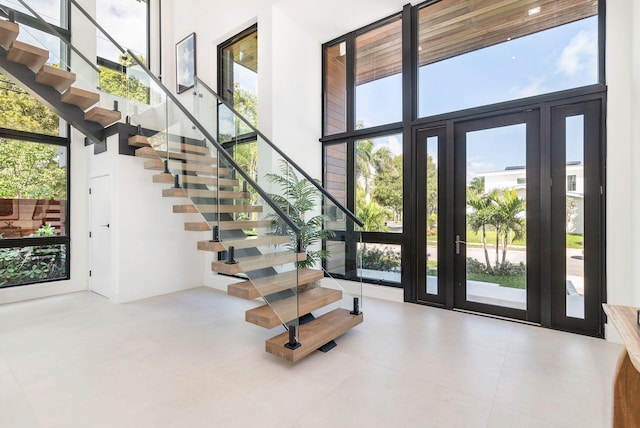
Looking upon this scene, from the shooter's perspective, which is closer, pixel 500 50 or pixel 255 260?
pixel 255 260

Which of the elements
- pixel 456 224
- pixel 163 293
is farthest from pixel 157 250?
pixel 456 224

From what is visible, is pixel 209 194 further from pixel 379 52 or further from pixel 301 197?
pixel 379 52

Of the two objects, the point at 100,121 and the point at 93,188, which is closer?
the point at 100,121

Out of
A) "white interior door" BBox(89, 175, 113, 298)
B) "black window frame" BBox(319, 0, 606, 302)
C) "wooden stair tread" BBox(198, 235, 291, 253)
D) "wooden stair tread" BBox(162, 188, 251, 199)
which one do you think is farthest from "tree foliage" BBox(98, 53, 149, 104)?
"black window frame" BBox(319, 0, 606, 302)

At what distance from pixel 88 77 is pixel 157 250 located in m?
2.71

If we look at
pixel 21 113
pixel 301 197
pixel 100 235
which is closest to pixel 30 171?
pixel 21 113

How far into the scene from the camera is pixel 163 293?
5133 millimetres

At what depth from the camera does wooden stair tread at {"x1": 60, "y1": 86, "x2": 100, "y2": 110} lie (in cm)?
409

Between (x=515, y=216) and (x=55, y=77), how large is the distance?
6043 millimetres

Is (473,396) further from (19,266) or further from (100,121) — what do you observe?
(19,266)

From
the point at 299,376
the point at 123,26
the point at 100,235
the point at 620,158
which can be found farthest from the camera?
the point at 123,26

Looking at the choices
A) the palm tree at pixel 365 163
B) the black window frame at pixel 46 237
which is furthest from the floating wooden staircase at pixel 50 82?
the palm tree at pixel 365 163

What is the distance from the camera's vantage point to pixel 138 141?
4.59 meters

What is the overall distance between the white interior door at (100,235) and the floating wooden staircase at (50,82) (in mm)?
847
